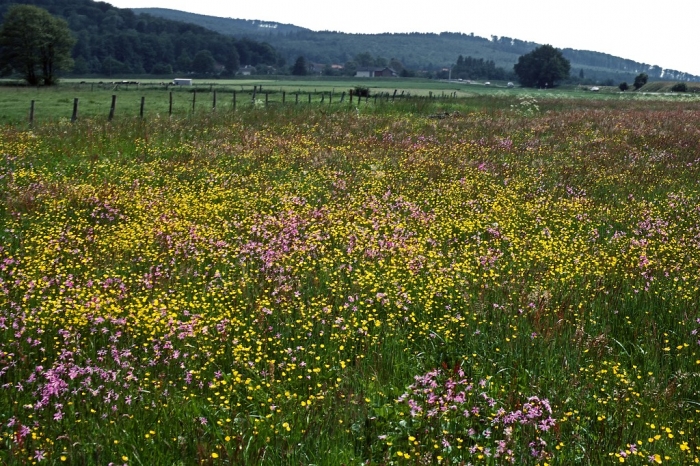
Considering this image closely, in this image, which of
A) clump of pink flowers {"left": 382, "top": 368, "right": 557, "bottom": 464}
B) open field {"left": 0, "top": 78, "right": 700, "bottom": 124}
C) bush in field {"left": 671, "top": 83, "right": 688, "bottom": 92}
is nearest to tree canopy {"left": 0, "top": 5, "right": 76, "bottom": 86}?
open field {"left": 0, "top": 78, "right": 700, "bottom": 124}

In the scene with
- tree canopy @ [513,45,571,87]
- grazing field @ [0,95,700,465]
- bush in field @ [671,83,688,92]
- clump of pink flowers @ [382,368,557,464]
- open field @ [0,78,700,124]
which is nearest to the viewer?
clump of pink flowers @ [382,368,557,464]

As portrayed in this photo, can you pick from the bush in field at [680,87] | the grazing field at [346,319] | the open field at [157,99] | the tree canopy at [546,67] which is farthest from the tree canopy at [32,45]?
the tree canopy at [546,67]

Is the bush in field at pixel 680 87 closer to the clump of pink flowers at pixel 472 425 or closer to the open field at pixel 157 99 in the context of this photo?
the open field at pixel 157 99

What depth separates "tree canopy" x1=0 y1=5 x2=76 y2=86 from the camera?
88312 millimetres

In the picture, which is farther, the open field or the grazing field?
the open field

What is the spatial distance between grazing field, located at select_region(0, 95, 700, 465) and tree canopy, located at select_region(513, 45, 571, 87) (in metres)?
163

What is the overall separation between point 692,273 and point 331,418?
6.69 meters

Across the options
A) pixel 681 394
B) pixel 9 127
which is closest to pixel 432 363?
pixel 681 394

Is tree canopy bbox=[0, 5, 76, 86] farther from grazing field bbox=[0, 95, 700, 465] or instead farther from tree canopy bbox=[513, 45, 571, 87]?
tree canopy bbox=[513, 45, 571, 87]

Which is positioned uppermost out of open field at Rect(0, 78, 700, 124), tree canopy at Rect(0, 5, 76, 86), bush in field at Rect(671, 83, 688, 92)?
bush in field at Rect(671, 83, 688, 92)

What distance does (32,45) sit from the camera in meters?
88.4

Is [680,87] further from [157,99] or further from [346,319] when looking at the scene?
[346,319]

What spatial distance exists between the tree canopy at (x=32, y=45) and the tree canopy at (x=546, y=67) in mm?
131165

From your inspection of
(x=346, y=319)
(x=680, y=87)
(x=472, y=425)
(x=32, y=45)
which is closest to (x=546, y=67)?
(x=680, y=87)
